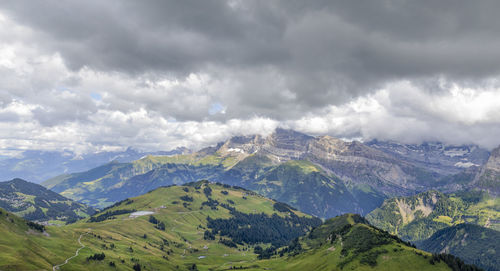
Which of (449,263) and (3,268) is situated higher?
(3,268)

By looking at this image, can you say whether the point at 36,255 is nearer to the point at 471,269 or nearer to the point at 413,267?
the point at 413,267

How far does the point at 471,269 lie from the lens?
184125 millimetres

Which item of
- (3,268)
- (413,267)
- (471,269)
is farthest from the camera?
(413,267)

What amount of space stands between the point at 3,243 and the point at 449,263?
Result: 918ft

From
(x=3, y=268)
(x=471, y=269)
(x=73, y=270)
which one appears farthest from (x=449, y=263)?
(x=3, y=268)

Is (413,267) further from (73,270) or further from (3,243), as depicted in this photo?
(3,243)

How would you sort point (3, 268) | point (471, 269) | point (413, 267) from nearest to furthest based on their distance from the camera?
1. point (3, 268)
2. point (471, 269)
3. point (413, 267)

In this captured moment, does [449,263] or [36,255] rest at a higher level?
[36,255]

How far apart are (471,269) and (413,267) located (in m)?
30.9

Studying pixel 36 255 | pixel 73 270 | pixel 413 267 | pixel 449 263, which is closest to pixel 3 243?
pixel 36 255

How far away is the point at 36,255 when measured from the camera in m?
197

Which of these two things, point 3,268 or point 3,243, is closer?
point 3,268

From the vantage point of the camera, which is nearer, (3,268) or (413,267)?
(3,268)

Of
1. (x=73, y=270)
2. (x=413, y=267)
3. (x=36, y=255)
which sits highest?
(x=36, y=255)
